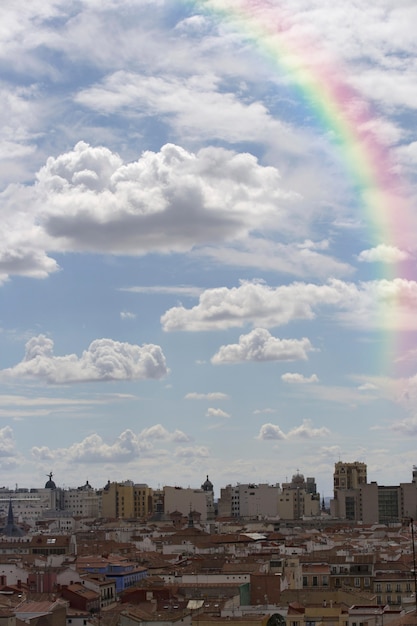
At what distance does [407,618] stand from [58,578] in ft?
99.6

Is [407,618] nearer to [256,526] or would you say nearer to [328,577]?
[328,577]

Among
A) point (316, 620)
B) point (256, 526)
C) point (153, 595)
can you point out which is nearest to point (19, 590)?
point (153, 595)

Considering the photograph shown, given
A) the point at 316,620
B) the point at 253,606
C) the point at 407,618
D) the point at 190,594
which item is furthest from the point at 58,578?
the point at 407,618

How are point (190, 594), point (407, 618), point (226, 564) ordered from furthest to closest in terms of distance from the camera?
point (226, 564) → point (190, 594) → point (407, 618)

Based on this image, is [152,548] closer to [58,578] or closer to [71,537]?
[71,537]

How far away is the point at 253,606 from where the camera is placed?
63.7m

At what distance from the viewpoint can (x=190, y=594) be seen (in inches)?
2756

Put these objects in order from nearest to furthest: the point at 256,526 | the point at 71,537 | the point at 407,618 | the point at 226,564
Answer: the point at 407,618, the point at 226,564, the point at 71,537, the point at 256,526

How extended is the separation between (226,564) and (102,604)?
34.3 ft

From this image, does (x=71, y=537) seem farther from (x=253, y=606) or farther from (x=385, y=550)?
(x=253, y=606)

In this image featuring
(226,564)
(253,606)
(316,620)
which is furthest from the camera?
(226,564)

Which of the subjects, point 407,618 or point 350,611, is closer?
point 407,618

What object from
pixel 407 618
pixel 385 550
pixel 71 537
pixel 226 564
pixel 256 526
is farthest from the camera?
pixel 256 526

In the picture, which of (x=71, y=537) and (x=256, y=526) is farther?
(x=256, y=526)
